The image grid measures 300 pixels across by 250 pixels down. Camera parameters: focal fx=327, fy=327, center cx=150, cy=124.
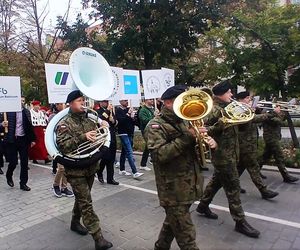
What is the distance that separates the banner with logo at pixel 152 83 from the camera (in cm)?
815

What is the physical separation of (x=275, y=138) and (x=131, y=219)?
3460mm

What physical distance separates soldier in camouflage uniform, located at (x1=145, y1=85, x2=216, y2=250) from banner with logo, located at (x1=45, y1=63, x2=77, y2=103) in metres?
3.04

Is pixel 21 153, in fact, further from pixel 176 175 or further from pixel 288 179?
pixel 288 179

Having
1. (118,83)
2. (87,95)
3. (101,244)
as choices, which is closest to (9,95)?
(118,83)

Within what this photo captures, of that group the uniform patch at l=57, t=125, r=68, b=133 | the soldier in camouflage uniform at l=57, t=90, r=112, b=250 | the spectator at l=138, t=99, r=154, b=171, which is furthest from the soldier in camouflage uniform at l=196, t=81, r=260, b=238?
the spectator at l=138, t=99, r=154, b=171

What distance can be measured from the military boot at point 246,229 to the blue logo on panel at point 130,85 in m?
4.43

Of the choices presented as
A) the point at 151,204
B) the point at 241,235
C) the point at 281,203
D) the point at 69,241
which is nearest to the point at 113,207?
the point at 151,204

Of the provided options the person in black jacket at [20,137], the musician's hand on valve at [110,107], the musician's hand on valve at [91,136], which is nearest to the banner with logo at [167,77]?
the musician's hand on valve at [110,107]

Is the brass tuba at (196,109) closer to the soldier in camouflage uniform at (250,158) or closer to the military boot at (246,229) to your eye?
the military boot at (246,229)

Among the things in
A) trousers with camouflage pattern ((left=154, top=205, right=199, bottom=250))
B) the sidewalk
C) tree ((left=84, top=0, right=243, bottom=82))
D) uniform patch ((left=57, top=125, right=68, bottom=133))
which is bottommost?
the sidewalk

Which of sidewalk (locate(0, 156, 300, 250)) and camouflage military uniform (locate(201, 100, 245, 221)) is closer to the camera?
sidewalk (locate(0, 156, 300, 250))

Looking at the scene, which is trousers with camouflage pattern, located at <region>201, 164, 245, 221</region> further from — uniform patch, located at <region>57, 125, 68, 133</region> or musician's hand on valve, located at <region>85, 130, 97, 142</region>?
uniform patch, located at <region>57, 125, 68, 133</region>

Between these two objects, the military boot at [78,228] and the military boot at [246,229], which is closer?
the military boot at [246,229]

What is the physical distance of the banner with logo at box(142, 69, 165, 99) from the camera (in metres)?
8.15
